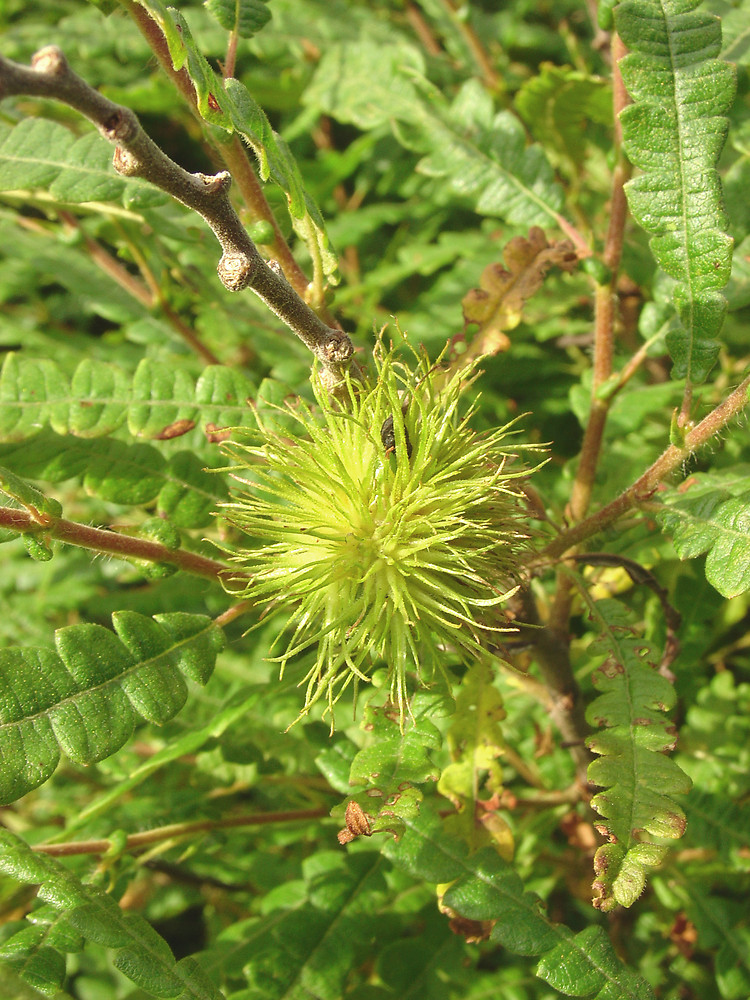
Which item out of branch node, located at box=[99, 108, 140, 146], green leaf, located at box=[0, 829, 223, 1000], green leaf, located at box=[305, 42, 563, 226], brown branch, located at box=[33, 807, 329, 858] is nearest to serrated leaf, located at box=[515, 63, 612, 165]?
green leaf, located at box=[305, 42, 563, 226]

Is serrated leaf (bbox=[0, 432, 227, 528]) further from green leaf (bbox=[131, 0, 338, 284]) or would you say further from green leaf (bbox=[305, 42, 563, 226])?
green leaf (bbox=[305, 42, 563, 226])

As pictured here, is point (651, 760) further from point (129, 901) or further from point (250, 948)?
point (129, 901)

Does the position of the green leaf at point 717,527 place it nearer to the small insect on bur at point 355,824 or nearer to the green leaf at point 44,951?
the small insect on bur at point 355,824

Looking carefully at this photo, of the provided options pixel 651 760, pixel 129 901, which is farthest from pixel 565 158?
pixel 129 901

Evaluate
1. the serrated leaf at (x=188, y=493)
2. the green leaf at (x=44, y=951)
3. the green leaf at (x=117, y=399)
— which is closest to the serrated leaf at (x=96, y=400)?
the green leaf at (x=117, y=399)

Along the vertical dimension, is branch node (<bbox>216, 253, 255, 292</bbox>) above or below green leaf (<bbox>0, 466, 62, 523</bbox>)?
above

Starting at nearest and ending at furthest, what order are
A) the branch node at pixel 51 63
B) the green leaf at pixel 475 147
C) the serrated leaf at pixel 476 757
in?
1. the branch node at pixel 51 63
2. the serrated leaf at pixel 476 757
3. the green leaf at pixel 475 147
